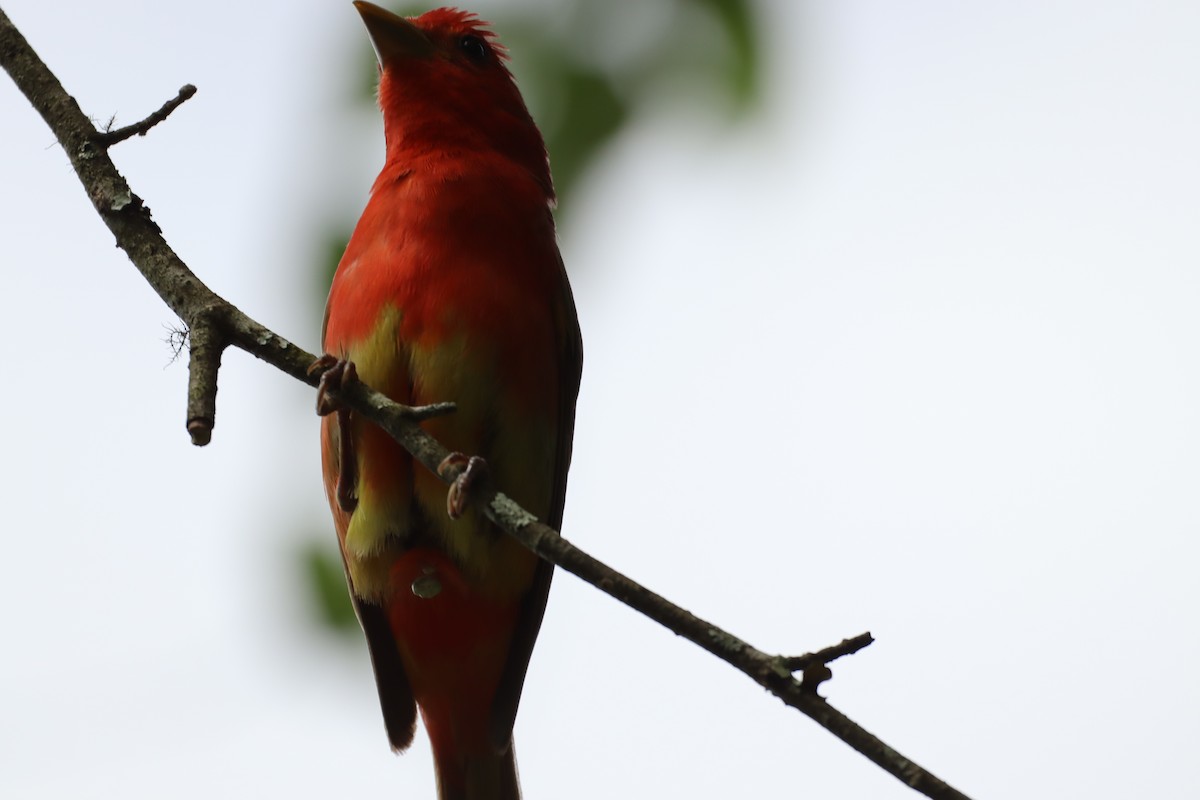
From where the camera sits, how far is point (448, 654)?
3664 millimetres

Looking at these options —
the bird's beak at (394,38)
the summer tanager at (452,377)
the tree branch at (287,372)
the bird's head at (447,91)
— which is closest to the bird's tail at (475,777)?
the summer tanager at (452,377)

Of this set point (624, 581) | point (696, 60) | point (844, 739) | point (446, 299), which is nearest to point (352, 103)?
point (446, 299)

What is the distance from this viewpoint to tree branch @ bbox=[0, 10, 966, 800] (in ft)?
6.54

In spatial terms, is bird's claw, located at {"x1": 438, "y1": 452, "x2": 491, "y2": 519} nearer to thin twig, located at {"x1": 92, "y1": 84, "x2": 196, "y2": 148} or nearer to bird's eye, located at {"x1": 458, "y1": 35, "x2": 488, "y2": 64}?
thin twig, located at {"x1": 92, "y1": 84, "x2": 196, "y2": 148}

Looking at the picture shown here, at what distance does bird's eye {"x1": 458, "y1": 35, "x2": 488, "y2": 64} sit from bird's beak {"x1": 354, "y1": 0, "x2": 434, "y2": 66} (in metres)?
0.14

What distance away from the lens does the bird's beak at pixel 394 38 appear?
3746mm

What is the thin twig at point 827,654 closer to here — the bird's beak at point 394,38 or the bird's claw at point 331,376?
the bird's claw at point 331,376

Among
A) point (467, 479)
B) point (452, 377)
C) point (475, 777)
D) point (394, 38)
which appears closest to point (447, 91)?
point (394, 38)

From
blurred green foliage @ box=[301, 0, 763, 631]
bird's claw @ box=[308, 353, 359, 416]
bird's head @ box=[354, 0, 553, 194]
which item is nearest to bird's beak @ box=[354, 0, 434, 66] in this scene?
bird's head @ box=[354, 0, 553, 194]

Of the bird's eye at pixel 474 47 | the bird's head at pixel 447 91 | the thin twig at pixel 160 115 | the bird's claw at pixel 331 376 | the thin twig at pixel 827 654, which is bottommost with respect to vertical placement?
the thin twig at pixel 827 654

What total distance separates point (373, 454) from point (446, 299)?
1.43 feet

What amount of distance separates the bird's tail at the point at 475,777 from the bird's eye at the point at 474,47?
7.11 feet

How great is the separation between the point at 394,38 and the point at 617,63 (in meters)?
1.47

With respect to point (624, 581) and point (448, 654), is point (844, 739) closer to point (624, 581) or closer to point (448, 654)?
point (624, 581)
